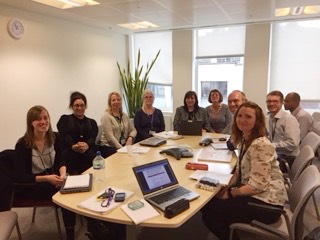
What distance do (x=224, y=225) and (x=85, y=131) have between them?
1.98 m

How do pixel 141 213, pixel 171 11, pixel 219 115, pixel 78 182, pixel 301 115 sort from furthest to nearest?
1. pixel 171 11
2. pixel 219 115
3. pixel 301 115
4. pixel 78 182
5. pixel 141 213

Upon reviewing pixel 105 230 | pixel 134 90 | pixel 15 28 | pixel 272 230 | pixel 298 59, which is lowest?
pixel 105 230

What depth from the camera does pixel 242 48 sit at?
5758mm

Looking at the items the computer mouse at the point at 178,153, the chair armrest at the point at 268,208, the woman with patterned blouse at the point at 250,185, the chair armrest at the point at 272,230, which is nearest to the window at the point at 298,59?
the computer mouse at the point at 178,153

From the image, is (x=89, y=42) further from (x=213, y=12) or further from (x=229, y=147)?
(x=229, y=147)

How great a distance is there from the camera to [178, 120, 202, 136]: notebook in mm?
3518

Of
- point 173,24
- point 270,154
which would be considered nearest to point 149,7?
point 173,24

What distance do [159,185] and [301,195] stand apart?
90 cm

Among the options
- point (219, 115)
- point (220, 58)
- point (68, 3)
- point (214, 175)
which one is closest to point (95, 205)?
point (214, 175)

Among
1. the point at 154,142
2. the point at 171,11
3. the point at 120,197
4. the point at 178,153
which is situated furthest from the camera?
the point at 171,11

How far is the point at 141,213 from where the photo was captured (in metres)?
1.49

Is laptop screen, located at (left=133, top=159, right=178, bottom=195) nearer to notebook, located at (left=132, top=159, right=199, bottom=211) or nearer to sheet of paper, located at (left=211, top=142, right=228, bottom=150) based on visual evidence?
notebook, located at (left=132, top=159, right=199, bottom=211)

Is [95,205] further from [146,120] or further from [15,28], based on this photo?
[15,28]

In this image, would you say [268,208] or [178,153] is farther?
[178,153]
